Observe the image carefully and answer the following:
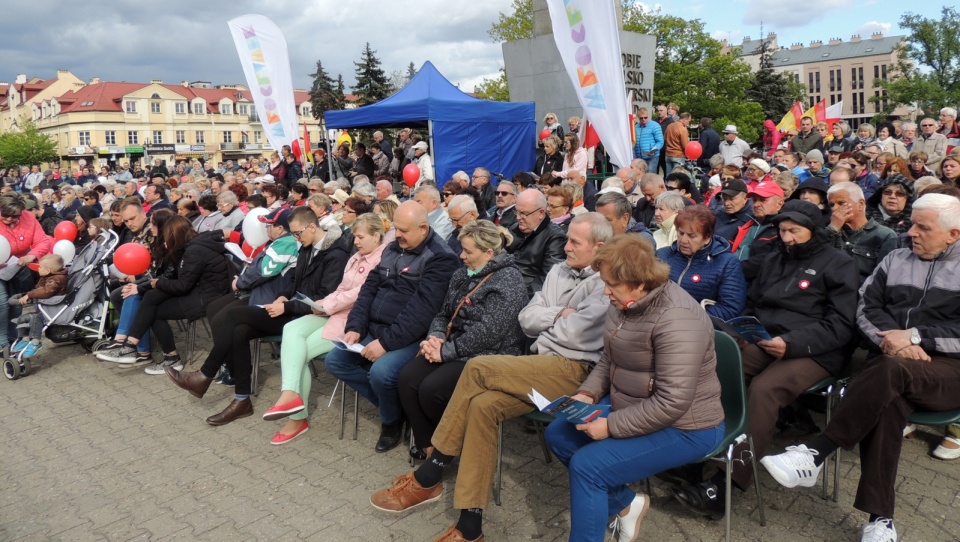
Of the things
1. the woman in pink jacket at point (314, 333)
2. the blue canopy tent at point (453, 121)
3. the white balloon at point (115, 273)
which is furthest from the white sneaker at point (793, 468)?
the blue canopy tent at point (453, 121)

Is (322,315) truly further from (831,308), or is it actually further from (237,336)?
(831,308)

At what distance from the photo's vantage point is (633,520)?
117 inches

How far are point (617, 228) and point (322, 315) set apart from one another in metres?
2.31

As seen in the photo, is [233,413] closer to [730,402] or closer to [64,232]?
[730,402]

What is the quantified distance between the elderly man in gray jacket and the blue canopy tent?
922 cm

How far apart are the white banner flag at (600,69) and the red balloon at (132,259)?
5.05 m

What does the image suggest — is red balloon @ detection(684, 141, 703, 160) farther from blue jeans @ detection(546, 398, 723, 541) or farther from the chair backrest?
blue jeans @ detection(546, 398, 723, 541)

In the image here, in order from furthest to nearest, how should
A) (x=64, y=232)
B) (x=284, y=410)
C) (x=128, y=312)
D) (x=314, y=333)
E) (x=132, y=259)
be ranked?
1. (x=64, y=232)
2. (x=128, y=312)
3. (x=132, y=259)
4. (x=314, y=333)
5. (x=284, y=410)

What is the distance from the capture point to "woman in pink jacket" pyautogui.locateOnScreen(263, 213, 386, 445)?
179 inches

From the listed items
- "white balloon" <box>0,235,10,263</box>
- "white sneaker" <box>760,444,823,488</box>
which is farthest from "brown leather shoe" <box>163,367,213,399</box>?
"white sneaker" <box>760,444,823,488</box>

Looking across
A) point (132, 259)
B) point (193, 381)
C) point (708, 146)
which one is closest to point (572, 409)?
point (193, 381)

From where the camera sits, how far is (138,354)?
6418mm

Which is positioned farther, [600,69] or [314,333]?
[600,69]

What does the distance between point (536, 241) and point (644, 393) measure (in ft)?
7.27
